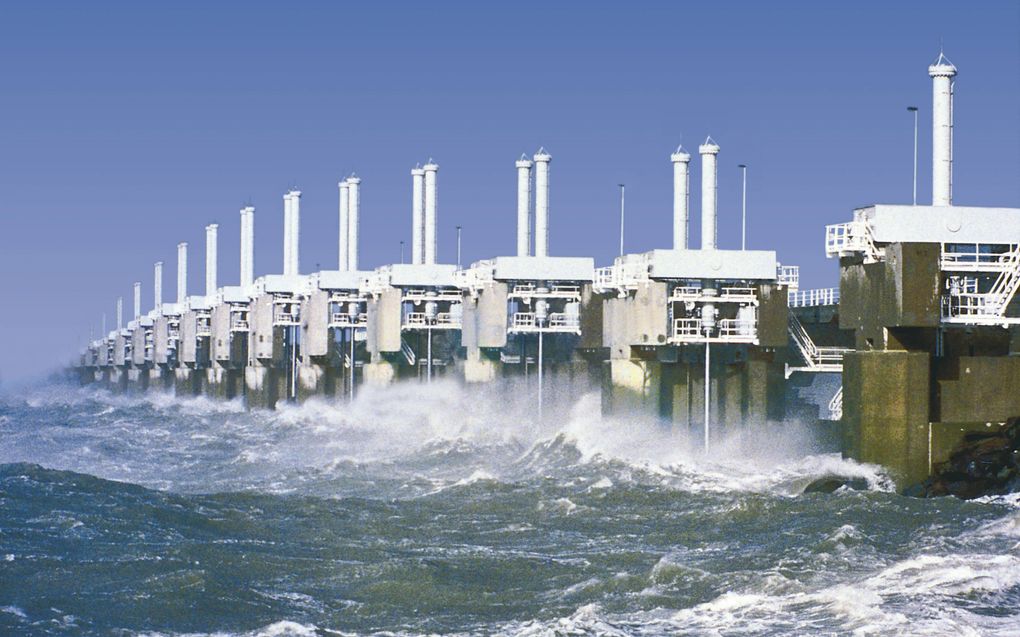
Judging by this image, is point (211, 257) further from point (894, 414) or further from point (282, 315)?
point (894, 414)

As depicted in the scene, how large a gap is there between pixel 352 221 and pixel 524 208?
76.0ft

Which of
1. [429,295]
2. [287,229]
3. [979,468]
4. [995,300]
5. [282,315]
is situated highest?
[287,229]

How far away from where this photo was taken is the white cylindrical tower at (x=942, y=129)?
42000 mm

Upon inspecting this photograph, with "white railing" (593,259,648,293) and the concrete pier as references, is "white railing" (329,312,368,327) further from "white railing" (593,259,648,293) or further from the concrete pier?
the concrete pier

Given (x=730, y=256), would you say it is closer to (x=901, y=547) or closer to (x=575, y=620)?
(x=901, y=547)

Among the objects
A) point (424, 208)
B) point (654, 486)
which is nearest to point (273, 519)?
point (654, 486)

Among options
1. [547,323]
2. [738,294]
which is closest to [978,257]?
[738,294]

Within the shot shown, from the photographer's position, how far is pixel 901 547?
97.3 ft

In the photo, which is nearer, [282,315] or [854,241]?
[854,241]

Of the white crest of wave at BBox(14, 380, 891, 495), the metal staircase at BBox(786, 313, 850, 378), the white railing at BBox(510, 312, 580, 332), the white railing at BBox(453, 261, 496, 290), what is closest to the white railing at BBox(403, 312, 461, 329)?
the white crest of wave at BBox(14, 380, 891, 495)

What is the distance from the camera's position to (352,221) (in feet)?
294

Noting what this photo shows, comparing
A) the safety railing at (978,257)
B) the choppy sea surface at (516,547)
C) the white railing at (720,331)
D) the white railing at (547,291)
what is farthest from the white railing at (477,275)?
the safety railing at (978,257)

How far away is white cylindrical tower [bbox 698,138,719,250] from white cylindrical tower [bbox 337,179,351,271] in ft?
125

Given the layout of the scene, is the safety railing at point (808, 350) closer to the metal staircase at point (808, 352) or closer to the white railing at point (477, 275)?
the metal staircase at point (808, 352)
